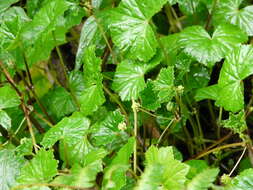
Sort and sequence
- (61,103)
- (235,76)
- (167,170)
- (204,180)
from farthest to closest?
(61,103)
(235,76)
(167,170)
(204,180)

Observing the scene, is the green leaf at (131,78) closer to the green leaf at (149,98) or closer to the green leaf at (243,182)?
the green leaf at (149,98)

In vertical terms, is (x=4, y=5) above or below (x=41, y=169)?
above

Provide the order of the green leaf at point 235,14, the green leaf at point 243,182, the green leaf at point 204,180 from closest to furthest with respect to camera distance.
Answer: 1. the green leaf at point 204,180
2. the green leaf at point 243,182
3. the green leaf at point 235,14

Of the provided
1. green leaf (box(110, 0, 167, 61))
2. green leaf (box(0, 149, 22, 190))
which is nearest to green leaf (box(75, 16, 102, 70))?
green leaf (box(110, 0, 167, 61))

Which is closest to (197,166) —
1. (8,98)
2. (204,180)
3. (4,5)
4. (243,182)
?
(243,182)

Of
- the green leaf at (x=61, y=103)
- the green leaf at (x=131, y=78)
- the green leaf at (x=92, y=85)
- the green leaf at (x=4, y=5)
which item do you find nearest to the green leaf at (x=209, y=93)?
the green leaf at (x=131, y=78)

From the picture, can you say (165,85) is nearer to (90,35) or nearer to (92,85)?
(92,85)

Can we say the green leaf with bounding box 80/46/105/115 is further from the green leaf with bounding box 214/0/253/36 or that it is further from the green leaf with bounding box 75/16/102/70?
the green leaf with bounding box 214/0/253/36
